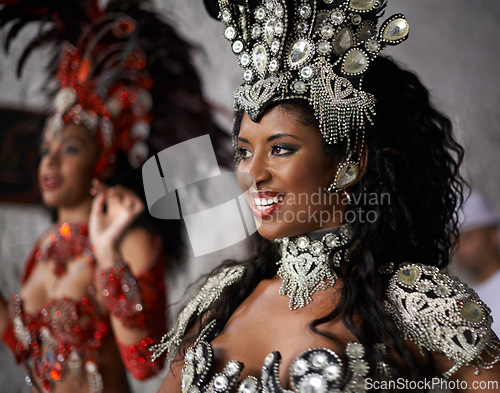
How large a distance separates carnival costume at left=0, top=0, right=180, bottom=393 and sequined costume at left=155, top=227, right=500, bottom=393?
2.70 feet

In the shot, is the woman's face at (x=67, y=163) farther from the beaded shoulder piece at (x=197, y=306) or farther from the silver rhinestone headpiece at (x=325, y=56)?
the silver rhinestone headpiece at (x=325, y=56)

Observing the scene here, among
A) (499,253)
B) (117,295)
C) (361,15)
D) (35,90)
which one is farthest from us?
(35,90)

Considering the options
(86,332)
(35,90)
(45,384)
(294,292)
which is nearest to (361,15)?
(294,292)

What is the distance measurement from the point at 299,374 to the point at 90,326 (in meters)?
1.31

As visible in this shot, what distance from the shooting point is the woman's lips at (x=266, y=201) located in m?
1.26

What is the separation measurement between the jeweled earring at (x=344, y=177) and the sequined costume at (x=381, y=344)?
0.11m

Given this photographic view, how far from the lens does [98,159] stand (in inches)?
91.7

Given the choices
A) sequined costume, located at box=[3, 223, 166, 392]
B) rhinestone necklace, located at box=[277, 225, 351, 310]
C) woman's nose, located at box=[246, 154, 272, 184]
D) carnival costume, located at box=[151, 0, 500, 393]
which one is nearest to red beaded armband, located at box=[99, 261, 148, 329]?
sequined costume, located at box=[3, 223, 166, 392]

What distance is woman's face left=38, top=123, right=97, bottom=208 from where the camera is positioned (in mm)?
2289

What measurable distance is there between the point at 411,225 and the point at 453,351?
34 centimetres

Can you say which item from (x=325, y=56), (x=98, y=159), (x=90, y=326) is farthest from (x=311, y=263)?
(x=98, y=159)

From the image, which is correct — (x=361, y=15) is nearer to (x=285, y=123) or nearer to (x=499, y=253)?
(x=285, y=123)

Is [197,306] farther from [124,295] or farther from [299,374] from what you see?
[124,295]

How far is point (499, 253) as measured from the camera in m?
2.26
